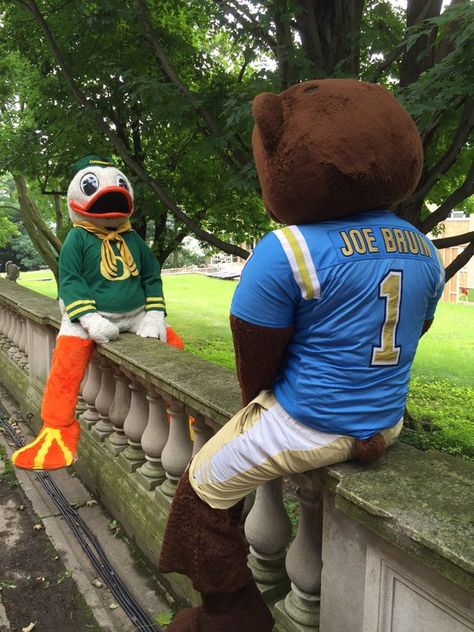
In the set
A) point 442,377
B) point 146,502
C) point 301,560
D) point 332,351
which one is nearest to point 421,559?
point 332,351

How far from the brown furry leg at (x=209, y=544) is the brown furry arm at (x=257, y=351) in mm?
473

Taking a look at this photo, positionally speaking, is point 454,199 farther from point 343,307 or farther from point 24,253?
point 24,253

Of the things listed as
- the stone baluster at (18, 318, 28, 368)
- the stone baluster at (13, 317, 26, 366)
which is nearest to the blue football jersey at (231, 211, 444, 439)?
the stone baluster at (18, 318, 28, 368)

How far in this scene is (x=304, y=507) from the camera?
74.4 inches

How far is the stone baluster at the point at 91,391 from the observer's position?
12.6 feet

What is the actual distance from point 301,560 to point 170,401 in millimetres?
1144

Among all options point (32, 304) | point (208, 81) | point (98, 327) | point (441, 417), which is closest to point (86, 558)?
point (98, 327)

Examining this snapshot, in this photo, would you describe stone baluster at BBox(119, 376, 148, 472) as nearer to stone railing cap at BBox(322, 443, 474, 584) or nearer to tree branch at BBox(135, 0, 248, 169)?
stone railing cap at BBox(322, 443, 474, 584)

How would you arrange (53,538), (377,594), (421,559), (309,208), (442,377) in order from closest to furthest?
(421,559) → (377,594) → (309,208) → (53,538) → (442,377)

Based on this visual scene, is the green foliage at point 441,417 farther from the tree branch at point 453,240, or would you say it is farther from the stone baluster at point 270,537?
the stone baluster at point 270,537

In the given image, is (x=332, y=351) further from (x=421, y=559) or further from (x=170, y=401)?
(x=170, y=401)

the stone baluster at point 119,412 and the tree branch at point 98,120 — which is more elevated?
the tree branch at point 98,120

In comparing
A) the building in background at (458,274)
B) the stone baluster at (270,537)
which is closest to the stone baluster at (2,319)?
the stone baluster at (270,537)

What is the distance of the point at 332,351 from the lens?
5.14 feet
